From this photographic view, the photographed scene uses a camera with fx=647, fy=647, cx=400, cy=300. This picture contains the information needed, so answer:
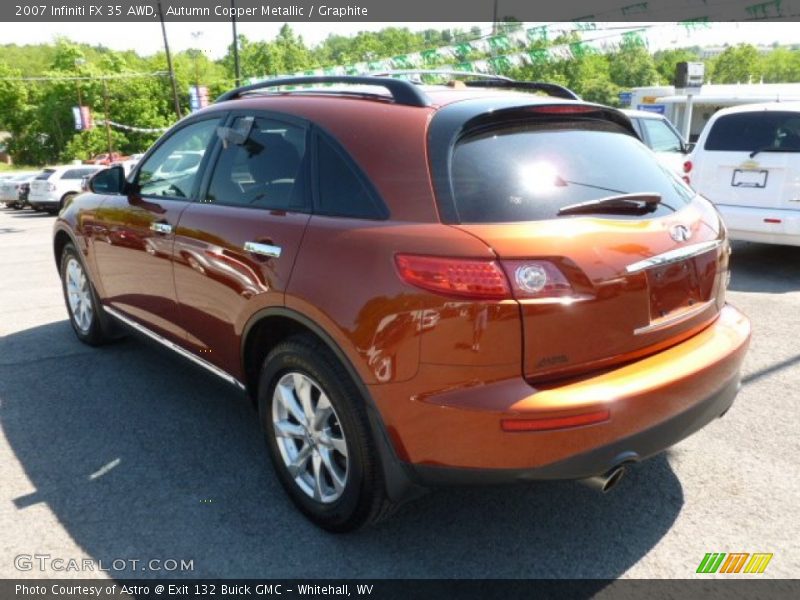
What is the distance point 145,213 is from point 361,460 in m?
2.19

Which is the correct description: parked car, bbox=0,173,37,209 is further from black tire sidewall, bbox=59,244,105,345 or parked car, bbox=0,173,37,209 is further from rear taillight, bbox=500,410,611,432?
rear taillight, bbox=500,410,611,432

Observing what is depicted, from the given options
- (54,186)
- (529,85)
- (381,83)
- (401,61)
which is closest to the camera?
(381,83)

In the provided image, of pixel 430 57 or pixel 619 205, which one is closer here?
pixel 619 205

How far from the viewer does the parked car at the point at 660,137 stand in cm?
1066

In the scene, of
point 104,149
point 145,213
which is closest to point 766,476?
point 145,213

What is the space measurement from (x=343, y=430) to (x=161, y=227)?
5.86 ft

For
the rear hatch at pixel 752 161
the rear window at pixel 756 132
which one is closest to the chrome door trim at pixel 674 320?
the rear hatch at pixel 752 161

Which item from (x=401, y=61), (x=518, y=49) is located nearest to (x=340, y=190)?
(x=518, y=49)

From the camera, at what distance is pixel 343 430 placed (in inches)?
96.3

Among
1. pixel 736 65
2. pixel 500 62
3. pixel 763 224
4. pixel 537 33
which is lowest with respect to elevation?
pixel 763 224

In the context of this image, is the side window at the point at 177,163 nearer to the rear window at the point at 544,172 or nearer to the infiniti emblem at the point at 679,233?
the rear window at the point at 544,172

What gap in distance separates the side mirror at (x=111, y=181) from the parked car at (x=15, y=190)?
22.8 meters

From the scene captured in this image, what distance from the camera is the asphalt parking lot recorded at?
251 centimetres

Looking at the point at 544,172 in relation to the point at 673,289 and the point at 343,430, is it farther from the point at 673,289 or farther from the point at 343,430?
the point at 343,430
